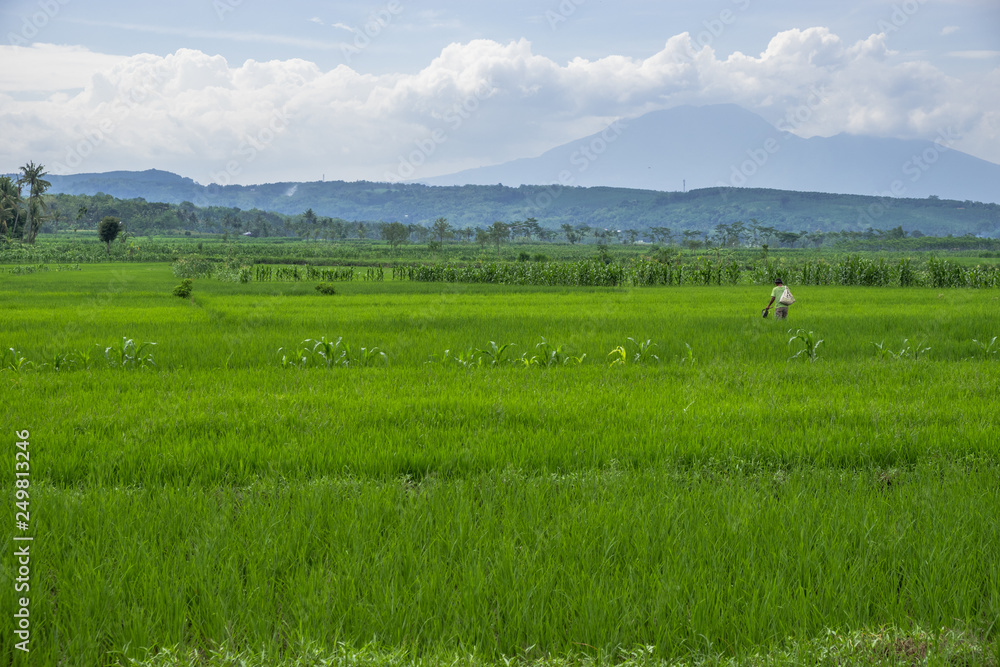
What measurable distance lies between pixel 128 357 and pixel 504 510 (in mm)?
9475

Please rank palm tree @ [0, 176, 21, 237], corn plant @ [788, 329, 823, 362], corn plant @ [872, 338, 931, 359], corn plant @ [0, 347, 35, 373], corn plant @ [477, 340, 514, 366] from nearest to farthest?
corn plant @ [0, 347, 35, 373] < corn plant @ [477, 340, 514, 366] < corn plant @ [872, 338, 931, 359] < corn plant @ [788, 329, 823, 362] < palm tree @ [0, 176, 21, 237]

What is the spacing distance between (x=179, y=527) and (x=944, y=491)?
19.6 feet

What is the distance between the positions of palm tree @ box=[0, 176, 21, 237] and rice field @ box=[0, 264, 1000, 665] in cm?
8204

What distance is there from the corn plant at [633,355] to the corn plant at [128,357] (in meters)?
8.50

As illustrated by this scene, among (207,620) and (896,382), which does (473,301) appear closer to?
(896,382)

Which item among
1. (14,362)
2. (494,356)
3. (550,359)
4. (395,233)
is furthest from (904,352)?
(395,233)

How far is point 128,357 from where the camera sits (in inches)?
452

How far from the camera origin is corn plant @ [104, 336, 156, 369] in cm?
1148

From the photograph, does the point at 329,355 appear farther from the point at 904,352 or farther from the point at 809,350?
the point at 904,352

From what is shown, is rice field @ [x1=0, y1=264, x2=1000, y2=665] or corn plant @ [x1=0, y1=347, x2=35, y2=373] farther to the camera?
corn plant @ [x1=0, y1=347, x2=35, y2=373]

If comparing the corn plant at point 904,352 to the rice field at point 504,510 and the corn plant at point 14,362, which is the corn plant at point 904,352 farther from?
the corn plant at point 14,362

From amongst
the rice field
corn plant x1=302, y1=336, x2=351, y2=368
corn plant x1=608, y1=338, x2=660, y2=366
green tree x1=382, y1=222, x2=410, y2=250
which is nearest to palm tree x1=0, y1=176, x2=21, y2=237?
green tree x1=382, y1=222, x2=410, y2=250

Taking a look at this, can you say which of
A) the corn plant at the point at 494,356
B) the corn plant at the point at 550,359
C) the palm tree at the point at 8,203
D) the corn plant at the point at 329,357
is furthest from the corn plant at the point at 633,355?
the palm tree at the point at 8,203

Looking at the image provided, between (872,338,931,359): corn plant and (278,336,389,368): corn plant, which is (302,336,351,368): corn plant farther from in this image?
(872,338,931,359): corn plant
